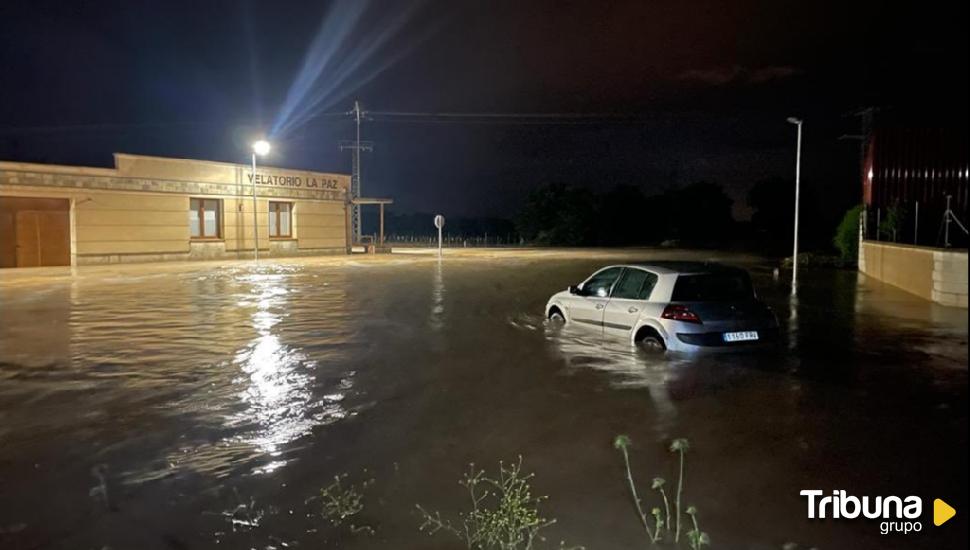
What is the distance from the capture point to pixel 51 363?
34.3ft

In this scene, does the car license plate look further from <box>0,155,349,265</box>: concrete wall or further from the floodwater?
<box>0,155,349,265</box>: concrete wall

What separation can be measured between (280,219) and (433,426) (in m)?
35.4

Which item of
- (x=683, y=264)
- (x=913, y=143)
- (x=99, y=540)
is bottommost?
(x=99, y=540)

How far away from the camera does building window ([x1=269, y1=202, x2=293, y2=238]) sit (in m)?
40.3

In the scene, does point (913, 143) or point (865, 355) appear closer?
point (865, 355)

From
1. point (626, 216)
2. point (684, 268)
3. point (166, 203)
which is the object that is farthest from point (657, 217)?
point (684, 268)

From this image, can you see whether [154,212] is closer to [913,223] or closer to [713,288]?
[713,288]

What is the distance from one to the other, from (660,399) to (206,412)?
4.72m

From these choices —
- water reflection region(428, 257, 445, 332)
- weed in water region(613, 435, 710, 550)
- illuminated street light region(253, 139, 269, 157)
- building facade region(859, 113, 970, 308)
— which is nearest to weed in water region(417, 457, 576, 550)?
weed in water region(613, 435, 710, 550)

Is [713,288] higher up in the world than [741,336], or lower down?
higher up

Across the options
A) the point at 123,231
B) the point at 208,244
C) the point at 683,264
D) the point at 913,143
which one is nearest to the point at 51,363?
the point at 683,264

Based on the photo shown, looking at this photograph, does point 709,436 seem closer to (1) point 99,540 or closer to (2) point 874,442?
(2) point 874,442

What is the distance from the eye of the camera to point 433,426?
7270 millimetres

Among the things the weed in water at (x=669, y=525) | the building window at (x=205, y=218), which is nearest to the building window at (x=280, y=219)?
the building window at (x=205, y=218)
